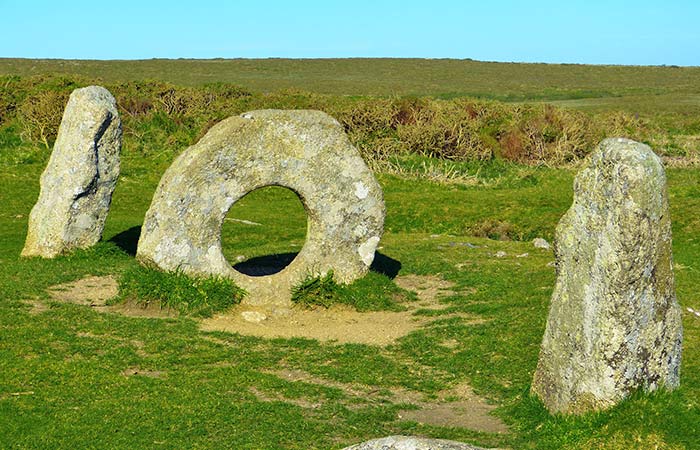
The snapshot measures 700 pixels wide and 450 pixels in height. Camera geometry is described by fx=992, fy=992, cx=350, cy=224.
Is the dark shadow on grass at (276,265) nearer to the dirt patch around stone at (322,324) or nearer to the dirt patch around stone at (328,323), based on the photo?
the dirt patch around stone at (328,323)

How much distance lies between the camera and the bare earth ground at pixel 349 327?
12586 millimetres


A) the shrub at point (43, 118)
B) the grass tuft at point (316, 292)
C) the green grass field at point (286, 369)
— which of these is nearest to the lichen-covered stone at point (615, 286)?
the green grass field at point (286, 369)

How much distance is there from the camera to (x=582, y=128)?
45.2 metres

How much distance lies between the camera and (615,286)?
34.9ft

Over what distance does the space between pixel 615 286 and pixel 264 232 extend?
54.5 feet

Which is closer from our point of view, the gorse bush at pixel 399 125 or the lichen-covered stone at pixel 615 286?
the lichen-covered stone at pixel 615 286

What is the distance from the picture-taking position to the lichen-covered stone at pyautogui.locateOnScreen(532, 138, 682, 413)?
1048cm

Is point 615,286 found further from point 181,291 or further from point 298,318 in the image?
point 181,291

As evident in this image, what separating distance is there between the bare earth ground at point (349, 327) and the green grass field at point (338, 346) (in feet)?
0.22

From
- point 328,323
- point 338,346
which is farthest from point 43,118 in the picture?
point 338,346

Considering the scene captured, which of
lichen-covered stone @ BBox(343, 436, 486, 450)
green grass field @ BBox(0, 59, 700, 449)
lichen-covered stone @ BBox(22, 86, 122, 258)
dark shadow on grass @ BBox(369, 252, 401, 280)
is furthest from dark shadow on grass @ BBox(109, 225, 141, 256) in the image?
lichen-covered stone @ BBox(343, 436, 486, 450)

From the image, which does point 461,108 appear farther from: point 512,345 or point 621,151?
point 621,151

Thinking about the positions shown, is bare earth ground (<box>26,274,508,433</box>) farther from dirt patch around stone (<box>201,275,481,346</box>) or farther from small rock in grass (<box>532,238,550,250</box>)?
small rock in grass (<box>532,238,550,250</box>)

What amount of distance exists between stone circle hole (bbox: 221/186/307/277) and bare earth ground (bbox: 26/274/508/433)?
2.98 metres
